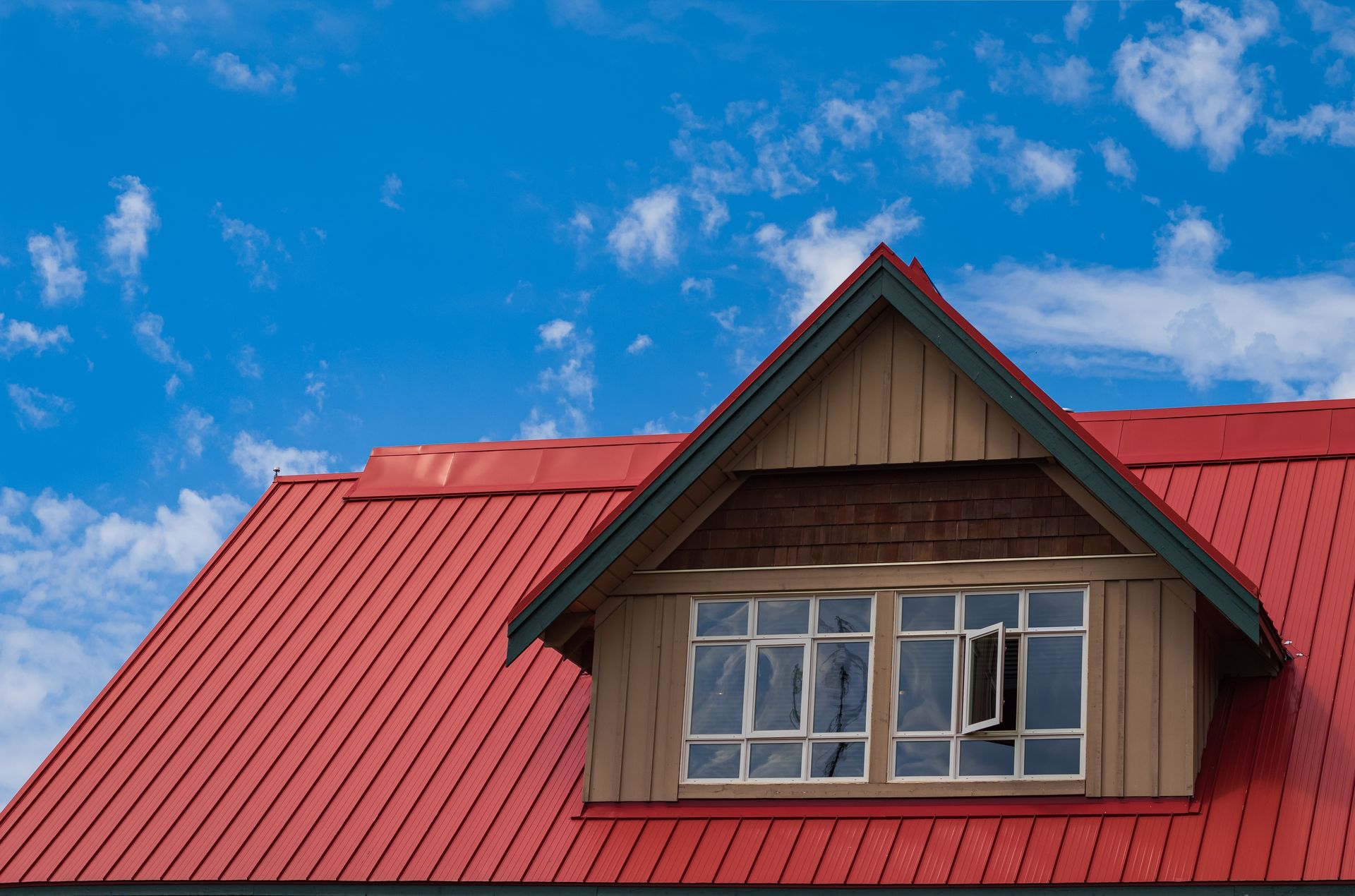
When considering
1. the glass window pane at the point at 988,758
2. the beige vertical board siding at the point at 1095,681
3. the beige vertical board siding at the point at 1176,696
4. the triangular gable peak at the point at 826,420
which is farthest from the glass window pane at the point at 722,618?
the beige vertical board siding at the point at 1176,696

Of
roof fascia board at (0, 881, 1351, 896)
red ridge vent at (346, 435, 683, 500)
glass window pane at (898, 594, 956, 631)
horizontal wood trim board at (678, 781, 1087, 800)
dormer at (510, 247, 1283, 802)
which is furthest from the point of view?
red ridge vent at (346, 435, 683, 500)

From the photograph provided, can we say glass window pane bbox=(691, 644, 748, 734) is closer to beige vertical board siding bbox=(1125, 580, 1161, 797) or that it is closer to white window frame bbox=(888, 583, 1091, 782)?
white window frame bbox=(888, 583, 1091, 782)

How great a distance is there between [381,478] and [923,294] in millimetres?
9539

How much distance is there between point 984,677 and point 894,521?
1843 mm

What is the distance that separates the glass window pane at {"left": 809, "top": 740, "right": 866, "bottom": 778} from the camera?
55.5 ft

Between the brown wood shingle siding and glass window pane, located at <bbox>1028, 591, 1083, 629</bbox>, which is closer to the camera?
glass window pane, located at <bbox>1028, 591, 1083, 629</bbox>

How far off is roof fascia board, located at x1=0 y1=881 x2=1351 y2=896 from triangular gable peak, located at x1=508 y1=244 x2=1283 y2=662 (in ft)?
7.63

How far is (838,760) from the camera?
17.0 m

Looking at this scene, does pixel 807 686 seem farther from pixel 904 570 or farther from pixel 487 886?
pixel 487 886

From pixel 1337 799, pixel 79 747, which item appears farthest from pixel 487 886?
pixel 1337 799

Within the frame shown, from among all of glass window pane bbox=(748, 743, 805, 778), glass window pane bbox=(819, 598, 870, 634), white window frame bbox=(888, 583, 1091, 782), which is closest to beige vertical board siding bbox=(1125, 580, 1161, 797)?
white window frame bbox=(888, 583, 1091, 782)

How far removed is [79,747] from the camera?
20828 mm

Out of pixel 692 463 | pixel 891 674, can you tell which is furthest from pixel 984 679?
pixel 692 463

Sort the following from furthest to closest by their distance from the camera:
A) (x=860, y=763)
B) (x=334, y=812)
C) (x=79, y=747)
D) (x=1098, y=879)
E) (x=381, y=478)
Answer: (x=381, y=478) → (x=79, y=747) → (x=334, y=812) → (x=860, y=763) → (x=1098, y=879)
